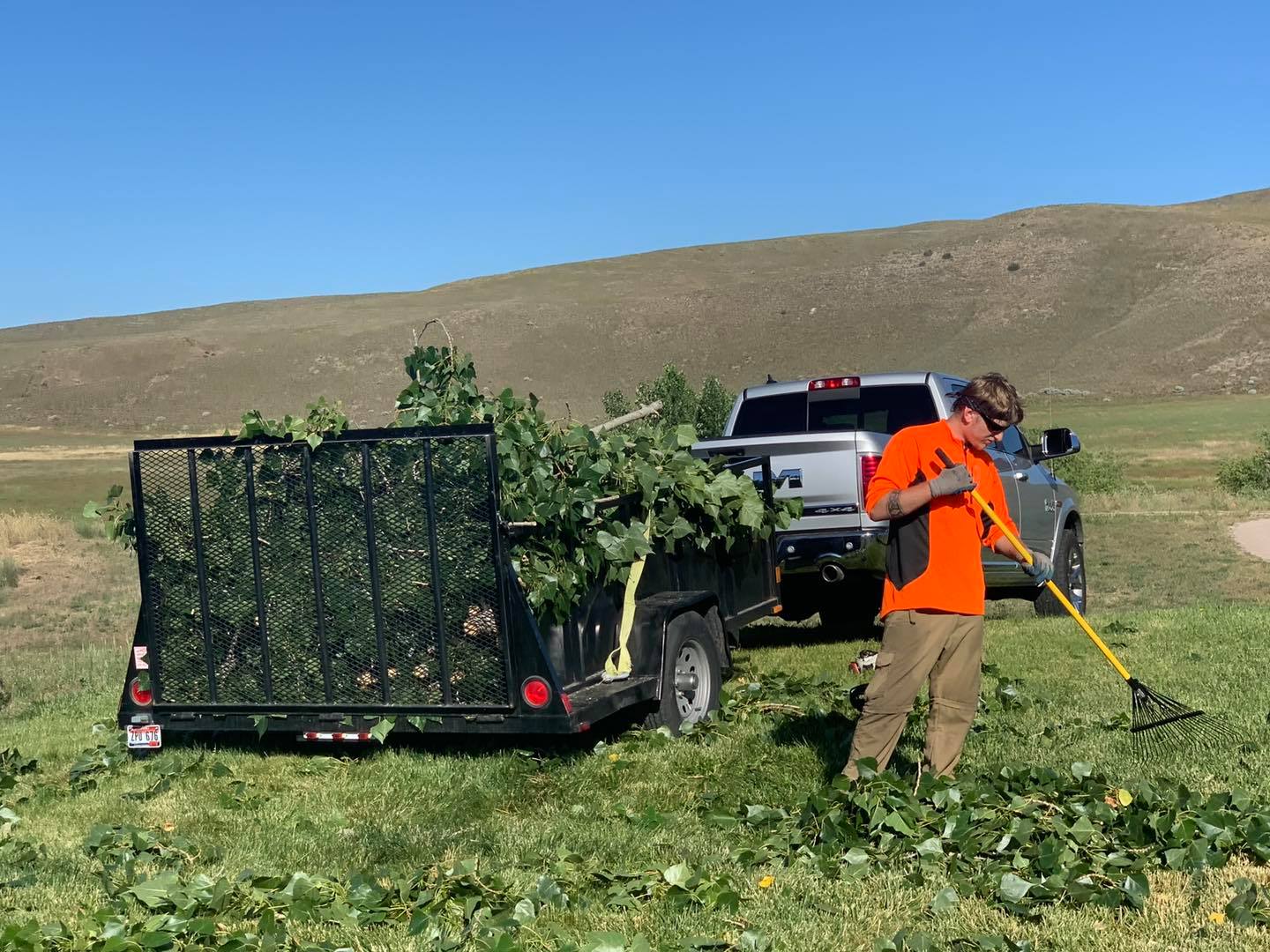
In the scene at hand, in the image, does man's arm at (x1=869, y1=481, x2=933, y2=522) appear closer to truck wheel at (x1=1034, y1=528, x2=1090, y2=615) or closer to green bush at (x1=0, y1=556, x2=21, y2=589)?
truck wheel at (x1=1034, y1=528, x2=1090, y2=615)

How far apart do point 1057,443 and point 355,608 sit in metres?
5.69

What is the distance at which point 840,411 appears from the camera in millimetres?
10969

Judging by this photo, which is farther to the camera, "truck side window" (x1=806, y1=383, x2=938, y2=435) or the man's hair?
"truck side window" (x1=806, y1=383, x2=938, y2=435)

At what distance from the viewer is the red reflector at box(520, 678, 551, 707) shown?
21.3 feet

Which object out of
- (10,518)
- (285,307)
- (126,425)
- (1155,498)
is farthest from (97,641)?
(285,307)

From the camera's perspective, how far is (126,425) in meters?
99.2

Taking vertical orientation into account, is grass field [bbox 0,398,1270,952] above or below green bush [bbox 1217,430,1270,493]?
above

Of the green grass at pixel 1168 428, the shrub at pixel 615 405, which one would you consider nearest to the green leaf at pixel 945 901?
the green grass at pixel 1168 428

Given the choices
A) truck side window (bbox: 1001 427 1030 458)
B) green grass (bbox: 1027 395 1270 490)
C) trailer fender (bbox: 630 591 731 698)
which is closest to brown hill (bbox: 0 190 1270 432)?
green grass (bbox: 1027 395 1270 490)

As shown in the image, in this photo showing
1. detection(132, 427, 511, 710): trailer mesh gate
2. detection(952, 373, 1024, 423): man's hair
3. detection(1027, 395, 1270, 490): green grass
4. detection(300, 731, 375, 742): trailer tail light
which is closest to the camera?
detection(952, 373, 1024, 423): man's hair

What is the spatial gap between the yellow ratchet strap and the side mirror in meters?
4.08

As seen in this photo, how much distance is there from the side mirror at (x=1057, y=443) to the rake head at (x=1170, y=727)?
10.8 feet

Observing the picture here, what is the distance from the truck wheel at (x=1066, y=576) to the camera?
1208 centimetres

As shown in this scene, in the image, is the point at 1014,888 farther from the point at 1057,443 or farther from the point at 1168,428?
the point at 1168,428
